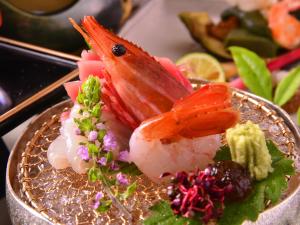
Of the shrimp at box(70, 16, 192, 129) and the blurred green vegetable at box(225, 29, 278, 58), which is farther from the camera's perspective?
the blurred green vegetable at box(225, 29, 278, 58)

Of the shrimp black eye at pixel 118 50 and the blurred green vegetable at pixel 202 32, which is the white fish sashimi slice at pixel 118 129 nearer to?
the shrimp black eye at pixel 118 50

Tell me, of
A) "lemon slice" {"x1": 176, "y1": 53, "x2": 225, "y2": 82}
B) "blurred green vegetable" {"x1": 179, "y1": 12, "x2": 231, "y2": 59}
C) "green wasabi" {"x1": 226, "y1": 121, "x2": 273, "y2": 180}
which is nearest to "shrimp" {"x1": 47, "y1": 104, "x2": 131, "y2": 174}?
"green wasabi" {"x1": 226, "y1": 121, "x2": 273, "y2": 180}

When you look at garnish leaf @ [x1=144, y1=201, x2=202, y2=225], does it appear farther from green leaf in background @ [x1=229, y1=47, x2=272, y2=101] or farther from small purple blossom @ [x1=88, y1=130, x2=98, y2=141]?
green leaf in background @ [x1=229, y1=47, x2=272, y2=101]

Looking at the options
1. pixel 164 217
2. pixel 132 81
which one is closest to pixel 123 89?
pixel 132 81

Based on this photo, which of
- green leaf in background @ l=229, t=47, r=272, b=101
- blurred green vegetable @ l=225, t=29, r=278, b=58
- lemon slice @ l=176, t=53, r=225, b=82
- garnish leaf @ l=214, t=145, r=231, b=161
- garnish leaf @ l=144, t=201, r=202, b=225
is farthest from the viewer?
blurred green vegetable @ l=225, t=29, r=278, b=58

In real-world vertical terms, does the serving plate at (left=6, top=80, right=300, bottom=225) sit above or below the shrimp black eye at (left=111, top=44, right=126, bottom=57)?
below

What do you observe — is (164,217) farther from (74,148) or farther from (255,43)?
(255,43)
